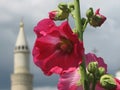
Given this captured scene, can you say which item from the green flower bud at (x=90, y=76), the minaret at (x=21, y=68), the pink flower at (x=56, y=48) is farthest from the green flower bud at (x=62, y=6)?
the minaret at (x=21, y=68)

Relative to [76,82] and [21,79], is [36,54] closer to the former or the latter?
[76,82]

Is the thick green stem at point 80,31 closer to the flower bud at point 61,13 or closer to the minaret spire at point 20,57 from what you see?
the flower bud at point 61,13

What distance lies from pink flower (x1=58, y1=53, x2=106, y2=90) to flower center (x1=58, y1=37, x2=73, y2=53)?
0.29ft

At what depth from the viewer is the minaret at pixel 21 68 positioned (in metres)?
68.6

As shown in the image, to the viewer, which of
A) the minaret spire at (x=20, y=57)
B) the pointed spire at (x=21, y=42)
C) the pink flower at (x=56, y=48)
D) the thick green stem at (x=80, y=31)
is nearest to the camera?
the pink flower at (x=56, y=48)

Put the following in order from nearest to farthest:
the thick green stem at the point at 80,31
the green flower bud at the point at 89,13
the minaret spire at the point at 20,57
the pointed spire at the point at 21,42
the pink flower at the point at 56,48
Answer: the pink flower at the point at 56,48 < the thick green stem at the point at 80,31 < the green flower bud at the point at 89,13 < the pointed spire at the point at 21,42 < the minaret spire at the point at 20,57

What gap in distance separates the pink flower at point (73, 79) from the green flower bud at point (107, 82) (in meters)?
0.09

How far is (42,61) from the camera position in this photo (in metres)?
2.02

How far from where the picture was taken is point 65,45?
2086mm

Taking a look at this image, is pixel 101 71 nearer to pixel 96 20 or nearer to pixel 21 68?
pixel 96 20

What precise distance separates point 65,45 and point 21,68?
67428 millimetres

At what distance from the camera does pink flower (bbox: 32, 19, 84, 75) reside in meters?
1.98

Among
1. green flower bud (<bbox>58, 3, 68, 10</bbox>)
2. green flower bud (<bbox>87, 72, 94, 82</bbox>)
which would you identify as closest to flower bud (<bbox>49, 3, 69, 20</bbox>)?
green flower bud (<bbox>58, 3, 68, 10</bbox>)

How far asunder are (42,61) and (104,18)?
12.7 inches
